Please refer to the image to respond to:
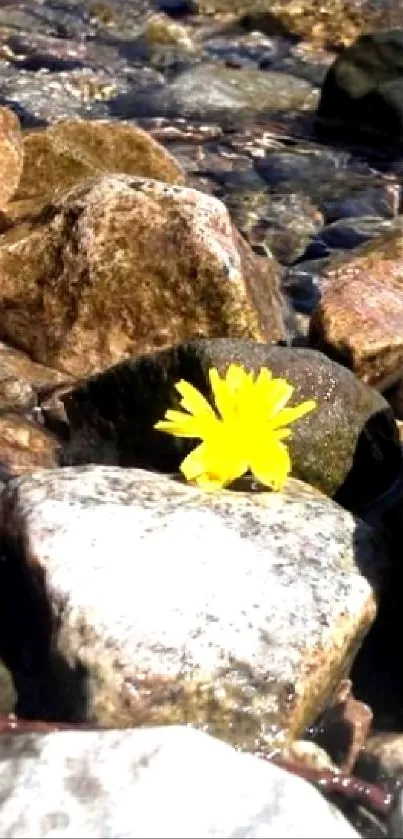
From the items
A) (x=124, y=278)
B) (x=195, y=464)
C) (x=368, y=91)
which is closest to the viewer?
(x=195, y=464)

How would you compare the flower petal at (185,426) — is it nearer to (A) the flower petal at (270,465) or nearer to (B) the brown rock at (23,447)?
(A) the flower petal at (270,465)

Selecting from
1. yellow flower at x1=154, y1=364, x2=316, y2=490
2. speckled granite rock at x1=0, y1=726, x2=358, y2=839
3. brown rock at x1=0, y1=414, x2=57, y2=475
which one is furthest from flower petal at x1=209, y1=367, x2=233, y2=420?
speckled granite rock at x1=0, y1=726, x2=358, y2=839

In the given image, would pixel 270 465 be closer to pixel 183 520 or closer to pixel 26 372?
pixel 183 520

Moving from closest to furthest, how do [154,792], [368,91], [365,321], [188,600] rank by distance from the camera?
[154,792]
[188,600]
[365,321]
[368,91]

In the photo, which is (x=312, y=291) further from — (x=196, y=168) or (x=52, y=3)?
(x=52, y=3)

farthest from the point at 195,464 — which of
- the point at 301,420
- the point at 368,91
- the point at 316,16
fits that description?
the point at 316,16

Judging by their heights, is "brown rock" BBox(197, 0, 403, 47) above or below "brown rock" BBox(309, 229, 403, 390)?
below

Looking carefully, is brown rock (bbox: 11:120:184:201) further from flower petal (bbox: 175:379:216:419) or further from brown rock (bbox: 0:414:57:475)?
flower petal (bbox: 175:379:216:419)
